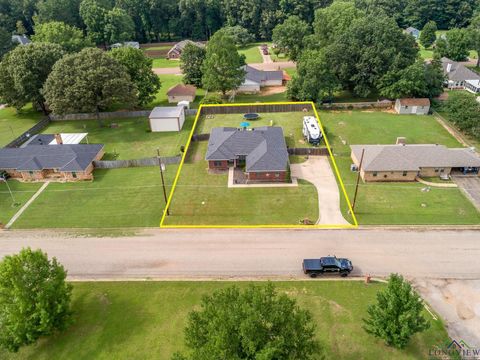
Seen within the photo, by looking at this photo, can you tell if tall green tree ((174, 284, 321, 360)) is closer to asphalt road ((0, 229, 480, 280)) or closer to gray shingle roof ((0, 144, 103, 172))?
asphalt road ((0, 229, 480, 280))

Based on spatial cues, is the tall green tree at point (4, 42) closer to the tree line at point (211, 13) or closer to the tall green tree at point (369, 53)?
the tree line at point (211, 13)

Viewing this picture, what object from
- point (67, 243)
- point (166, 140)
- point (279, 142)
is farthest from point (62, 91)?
point (279, 142)

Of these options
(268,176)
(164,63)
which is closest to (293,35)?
(164,63)

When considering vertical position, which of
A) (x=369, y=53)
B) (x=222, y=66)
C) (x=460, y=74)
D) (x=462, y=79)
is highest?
(x=369, y=53)

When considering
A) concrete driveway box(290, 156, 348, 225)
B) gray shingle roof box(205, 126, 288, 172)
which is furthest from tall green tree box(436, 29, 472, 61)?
gray shingle roof box(205, 126, 288, 172)

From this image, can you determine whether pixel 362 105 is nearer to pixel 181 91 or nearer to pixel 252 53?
pixel 181 91

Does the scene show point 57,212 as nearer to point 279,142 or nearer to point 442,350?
point 279,142
